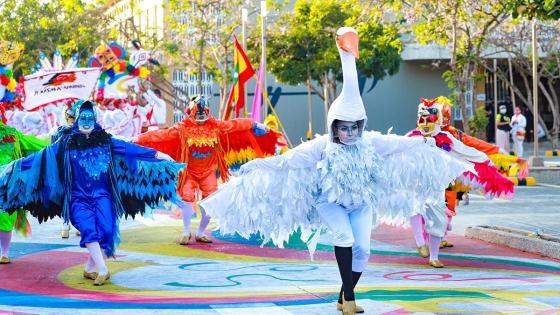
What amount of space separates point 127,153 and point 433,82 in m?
42.0

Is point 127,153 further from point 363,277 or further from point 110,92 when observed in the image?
point 110,92

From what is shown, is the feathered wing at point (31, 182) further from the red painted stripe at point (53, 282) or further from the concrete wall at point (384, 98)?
the concrete wall at point (384, 98)

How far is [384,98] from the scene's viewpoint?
51188 mm

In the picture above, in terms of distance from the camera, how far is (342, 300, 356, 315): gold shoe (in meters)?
7.51

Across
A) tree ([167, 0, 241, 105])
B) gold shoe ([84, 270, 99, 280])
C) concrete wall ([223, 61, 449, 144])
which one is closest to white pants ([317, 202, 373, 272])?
gold shoe ([84, 270, 99, 280])

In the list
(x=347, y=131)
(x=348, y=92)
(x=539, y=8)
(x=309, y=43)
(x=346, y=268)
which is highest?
(x=309, y=43)

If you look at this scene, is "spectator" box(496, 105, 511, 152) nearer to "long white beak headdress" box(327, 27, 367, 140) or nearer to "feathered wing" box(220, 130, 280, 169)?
"feathered wing" box(220, 130, 280, 169)

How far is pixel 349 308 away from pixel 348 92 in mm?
1657

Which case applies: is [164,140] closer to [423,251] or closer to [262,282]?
[423,251]

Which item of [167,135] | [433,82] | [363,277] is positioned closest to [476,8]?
[167,135]

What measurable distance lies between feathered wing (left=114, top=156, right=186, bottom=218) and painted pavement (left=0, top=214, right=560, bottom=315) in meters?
0.70

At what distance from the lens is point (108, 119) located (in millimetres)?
21875

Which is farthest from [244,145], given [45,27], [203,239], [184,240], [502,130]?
[45,27]

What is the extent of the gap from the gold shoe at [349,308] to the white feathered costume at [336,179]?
65cm
